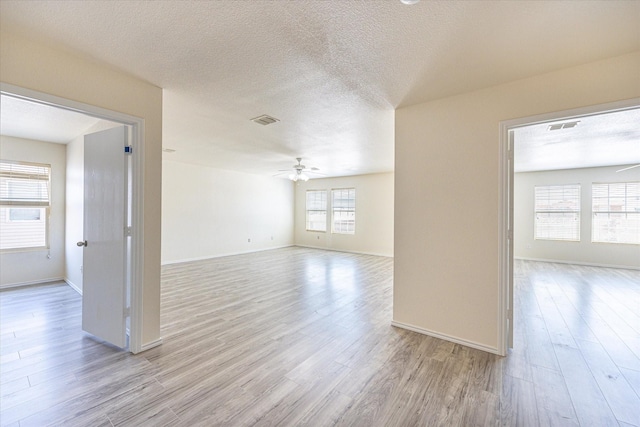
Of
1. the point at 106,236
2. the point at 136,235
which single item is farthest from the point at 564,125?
the point at 106,236

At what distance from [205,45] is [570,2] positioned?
2.31 metres

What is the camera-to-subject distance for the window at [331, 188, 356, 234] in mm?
9031

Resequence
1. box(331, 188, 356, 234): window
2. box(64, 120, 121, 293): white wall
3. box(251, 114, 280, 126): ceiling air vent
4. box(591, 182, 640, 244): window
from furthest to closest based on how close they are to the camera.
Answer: box(331, 188, 356, 234): window < box(591, 182, 640, 244): window < box(64, 120, 121, 293): white wall < box(251, 114, 280, 126): ceiling air vent

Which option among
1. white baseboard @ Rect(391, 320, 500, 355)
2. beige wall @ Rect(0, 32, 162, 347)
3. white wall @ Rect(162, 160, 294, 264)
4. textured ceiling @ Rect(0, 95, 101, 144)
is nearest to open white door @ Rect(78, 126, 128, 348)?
beige wall @ Rect(0, 32, 162, 347)

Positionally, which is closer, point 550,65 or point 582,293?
point 550,65

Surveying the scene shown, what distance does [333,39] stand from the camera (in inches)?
73.4

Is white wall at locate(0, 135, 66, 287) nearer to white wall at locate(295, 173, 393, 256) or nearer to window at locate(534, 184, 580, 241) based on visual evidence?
white wall at locate(295, 173, 393, 256)

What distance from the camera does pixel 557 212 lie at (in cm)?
712

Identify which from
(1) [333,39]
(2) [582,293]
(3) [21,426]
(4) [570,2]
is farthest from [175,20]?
(2) [582,293]

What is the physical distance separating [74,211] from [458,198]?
575 centimetres

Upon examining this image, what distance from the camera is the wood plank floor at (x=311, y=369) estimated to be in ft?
5.80

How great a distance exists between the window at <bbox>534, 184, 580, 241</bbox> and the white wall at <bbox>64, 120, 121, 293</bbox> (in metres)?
10.1

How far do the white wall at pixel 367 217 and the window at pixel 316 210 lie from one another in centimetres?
19

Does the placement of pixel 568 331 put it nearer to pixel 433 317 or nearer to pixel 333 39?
pixel 433 317
